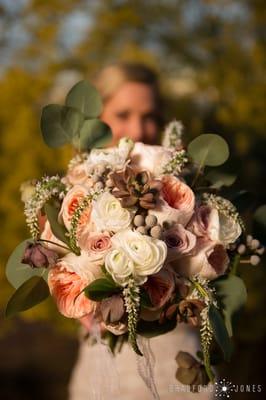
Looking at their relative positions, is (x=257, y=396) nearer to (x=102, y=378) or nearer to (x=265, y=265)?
(x=265, y=265)

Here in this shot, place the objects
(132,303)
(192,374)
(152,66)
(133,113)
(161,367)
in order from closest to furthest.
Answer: (132,303) → (192,374) → (161,367) → (133,113) → (152,66)

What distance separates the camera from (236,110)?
10.0 feet

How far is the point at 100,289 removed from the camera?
3.11 ft

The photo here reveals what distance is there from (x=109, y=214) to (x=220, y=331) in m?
0.25

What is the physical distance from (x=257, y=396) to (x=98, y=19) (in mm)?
2212

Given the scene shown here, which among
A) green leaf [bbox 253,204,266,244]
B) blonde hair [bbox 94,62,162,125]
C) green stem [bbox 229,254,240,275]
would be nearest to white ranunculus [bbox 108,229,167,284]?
green stem [bbox 229,254,240,275]

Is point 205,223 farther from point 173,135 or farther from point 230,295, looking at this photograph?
point 173,135

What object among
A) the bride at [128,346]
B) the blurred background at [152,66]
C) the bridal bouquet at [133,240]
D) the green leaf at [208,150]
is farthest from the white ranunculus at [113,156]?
the blurred background at [152,66]

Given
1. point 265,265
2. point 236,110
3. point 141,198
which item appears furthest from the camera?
point 236,110

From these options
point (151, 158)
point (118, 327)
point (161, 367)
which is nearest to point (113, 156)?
point (151, 158)

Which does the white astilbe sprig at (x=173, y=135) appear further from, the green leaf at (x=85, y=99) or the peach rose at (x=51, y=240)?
the peach rose at (x=51, y=240)

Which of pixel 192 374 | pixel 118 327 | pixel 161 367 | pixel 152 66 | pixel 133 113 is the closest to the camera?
pixel 118 327

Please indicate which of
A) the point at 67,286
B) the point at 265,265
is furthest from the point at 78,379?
the point at 265,265

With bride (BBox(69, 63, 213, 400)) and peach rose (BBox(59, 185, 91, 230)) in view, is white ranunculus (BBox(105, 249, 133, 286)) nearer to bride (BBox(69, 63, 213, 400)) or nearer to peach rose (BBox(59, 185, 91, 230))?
peach rose (BBox(59, 185, 91, 230))
